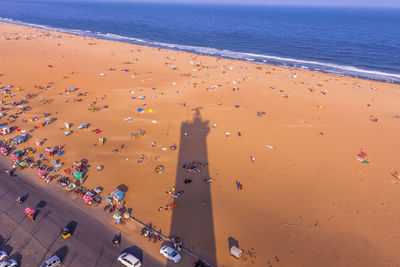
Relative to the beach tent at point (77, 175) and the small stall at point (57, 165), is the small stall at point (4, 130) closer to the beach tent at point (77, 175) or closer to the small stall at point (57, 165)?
the small stall at point (57, 165)

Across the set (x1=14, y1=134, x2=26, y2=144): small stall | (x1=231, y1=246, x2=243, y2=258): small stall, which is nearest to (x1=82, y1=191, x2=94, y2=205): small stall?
(x1=231, y1=246, x2=243, y2=258): small stall

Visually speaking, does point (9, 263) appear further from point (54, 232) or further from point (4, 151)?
point (4, 151)

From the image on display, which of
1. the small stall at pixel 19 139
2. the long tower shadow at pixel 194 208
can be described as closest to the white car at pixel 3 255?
the long tower shadow at pixel 194 208

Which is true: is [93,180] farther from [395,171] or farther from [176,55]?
[176,55]

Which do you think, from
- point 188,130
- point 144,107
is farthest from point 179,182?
point 144,107

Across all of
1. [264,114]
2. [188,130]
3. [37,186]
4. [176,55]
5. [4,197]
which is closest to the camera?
[4,197]

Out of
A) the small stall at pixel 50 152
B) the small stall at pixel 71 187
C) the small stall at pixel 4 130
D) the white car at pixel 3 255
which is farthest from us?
the small stall at pixel 4 130

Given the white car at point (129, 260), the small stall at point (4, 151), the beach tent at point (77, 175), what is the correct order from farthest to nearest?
the small stall at point (4, 151) < the beach tent at point (77, 175) < the white car at point (129, 260)
